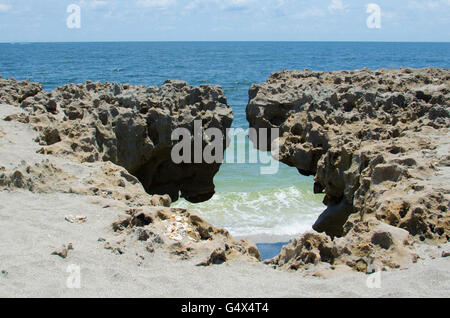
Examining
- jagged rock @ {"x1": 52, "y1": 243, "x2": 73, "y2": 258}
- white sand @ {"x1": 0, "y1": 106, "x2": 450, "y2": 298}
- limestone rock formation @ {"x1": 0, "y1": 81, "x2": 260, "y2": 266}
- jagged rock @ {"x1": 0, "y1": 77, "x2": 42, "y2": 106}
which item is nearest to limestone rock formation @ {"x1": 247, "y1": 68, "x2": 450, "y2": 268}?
white sand @ {"x1": 0, "y1": 106, "x2": 450, "y2": 298}

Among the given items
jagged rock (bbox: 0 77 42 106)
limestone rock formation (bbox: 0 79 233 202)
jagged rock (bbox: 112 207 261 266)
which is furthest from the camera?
jagged rock (bbox: 0 77 42 106)

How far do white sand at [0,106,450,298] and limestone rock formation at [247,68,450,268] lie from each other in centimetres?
47

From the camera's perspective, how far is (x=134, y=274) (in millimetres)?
4105

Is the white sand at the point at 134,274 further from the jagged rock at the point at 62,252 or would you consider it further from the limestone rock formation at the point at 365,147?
the limestone rock formation at the point at 365,147

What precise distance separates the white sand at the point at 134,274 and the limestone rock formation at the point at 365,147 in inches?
18.5

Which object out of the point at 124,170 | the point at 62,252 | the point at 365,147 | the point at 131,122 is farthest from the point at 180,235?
the point at 131,122

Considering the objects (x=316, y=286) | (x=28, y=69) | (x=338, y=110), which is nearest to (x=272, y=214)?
(x=338, y=110)

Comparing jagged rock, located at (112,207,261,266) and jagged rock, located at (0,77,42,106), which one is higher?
jagged rock, located at (0,77,42,106)

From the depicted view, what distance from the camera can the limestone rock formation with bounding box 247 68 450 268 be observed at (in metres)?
4.99

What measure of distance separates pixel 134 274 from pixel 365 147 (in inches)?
204

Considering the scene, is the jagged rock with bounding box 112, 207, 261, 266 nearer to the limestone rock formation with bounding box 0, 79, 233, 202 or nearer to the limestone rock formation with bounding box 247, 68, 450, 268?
the limestone rock formation with bounding box 247, 68, 450, 268

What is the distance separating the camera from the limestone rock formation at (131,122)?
27.8ft

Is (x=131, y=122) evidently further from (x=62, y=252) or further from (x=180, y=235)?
(x=62, y=252)
